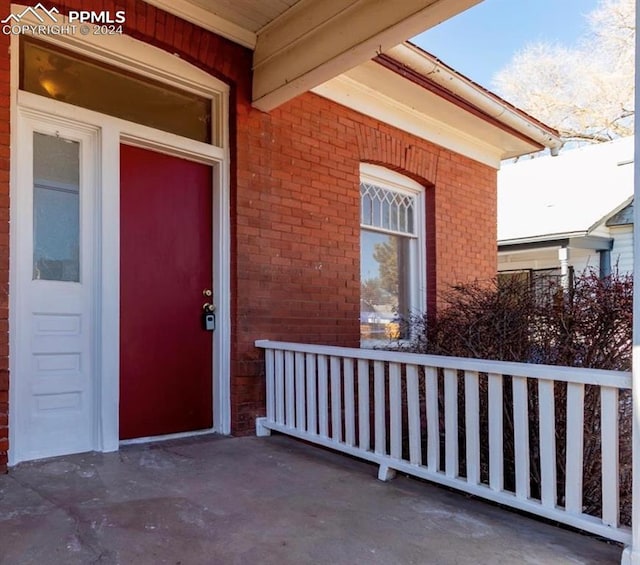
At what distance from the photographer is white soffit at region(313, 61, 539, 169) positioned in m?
4.86

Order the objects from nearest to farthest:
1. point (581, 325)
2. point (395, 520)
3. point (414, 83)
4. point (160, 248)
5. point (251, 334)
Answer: point (395, 520)
point (581, 325)
point (160, 248)
point (251, 334)
point (414, 83)

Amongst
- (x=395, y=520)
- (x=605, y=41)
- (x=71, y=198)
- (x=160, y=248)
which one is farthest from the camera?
(x=605, y=41)

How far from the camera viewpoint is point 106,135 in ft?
11.5

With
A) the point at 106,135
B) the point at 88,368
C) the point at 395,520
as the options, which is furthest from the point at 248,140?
the point at 395,520

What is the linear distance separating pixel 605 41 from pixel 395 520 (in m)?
17.5

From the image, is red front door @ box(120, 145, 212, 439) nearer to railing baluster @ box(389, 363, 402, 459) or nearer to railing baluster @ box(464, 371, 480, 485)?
railing baluster @ box(389, 363, 402, 459)

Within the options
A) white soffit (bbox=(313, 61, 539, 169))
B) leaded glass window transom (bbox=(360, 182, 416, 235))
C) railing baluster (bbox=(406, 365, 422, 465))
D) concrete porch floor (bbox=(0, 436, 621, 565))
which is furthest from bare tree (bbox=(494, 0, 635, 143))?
concrete porch floor (bbox=(0, 436, 621, 565))

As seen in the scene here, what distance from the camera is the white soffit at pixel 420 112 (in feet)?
15.9

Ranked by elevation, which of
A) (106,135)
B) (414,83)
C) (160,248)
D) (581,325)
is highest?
(414,83)

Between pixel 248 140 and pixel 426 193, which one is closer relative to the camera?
pixel 248 140

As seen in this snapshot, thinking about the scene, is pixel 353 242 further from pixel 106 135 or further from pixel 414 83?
pixel 106 135

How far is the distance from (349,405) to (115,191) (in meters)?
2.17

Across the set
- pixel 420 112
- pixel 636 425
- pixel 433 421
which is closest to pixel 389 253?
pixel 420 112

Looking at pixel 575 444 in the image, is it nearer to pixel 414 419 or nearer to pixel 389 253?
pixel 414 419
